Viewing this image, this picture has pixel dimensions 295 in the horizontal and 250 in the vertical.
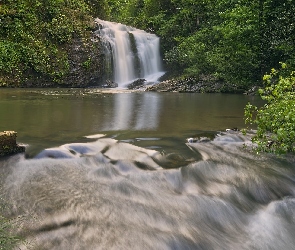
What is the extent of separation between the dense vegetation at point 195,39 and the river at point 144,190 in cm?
1165

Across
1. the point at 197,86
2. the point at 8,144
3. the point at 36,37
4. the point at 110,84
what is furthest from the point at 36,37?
the point at 8,144

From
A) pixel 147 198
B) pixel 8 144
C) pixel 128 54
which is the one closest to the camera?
pixel 147 198

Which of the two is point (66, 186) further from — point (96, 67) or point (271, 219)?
point (96, 67)

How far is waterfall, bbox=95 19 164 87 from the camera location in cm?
2341

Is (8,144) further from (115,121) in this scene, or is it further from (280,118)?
(280,118)

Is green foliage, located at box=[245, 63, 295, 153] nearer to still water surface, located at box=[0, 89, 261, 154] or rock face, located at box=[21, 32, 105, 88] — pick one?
still water surface, located at box=[0, 89, 261, 154]

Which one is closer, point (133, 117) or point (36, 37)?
point (133, 117)

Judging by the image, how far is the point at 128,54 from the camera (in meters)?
24.2

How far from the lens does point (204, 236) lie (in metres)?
3.90

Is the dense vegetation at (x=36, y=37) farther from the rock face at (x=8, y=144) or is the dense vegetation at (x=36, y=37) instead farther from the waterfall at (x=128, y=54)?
the rock face at (x=8, y=144)

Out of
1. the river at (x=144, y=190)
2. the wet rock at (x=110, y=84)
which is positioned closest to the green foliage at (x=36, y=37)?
the wet rock at (x=110, y=84)

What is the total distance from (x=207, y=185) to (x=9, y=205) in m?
2.78

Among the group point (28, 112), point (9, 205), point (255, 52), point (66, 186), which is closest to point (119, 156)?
point (66, 186)

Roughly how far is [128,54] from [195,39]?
4.75 m
